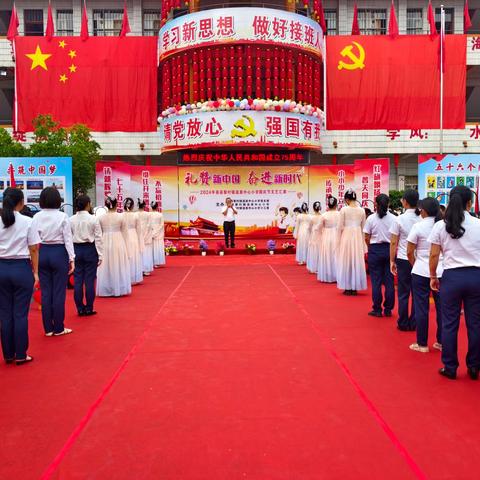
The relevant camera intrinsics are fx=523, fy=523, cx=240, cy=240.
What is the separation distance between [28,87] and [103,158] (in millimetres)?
3613

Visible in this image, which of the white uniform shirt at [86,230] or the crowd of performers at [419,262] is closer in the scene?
the crowd of performers at [419,262]

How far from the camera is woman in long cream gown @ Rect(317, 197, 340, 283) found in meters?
8.88

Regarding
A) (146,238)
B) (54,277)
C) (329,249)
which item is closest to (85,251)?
(54,277)

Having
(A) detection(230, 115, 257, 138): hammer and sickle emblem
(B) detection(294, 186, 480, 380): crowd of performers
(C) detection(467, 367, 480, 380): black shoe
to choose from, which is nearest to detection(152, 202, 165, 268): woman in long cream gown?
(B) detection(294, 186, 480, 380): crowd of performers

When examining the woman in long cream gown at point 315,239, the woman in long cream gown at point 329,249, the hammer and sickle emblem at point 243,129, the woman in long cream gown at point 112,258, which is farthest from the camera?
the hammer and sickle emblem at point 243,129

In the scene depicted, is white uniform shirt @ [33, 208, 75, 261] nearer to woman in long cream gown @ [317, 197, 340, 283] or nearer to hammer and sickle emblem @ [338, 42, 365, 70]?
woman in long cream gown @ [317, 197, 340, 283]

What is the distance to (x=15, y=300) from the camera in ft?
14.1

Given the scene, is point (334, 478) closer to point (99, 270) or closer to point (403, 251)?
point (403, 251)

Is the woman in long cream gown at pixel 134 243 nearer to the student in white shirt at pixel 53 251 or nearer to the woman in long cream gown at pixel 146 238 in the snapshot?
the woman in long cream gown at pixel 146 238

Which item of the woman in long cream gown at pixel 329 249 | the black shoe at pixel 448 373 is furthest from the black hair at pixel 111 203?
the black shoe at pixel 448 373

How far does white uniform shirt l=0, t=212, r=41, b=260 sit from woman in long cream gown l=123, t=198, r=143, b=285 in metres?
4.36

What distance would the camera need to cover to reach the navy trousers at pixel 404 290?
533 centimetres

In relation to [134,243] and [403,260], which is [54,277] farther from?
[134,243]

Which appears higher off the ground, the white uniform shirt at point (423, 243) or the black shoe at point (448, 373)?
the white uniform shirt at point (423, 243)
